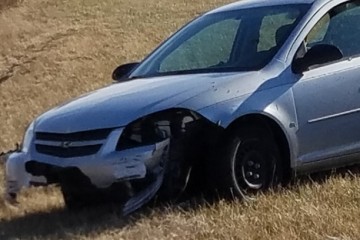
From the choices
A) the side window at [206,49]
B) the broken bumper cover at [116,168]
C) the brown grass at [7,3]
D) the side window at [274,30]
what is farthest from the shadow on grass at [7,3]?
the broken bumper cover at [116,168]

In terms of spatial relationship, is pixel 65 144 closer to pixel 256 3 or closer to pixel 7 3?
pixel 256 3

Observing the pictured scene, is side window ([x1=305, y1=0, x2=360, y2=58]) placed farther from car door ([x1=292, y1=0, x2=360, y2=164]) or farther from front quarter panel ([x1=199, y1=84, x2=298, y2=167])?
front quarter panel ([x1=199, y1=84, x2=298, y2=167])

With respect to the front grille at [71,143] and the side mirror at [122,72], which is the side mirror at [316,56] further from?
the side mirror at [122,72]

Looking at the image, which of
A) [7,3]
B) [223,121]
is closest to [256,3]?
[223,121]

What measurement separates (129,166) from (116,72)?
2299 mm

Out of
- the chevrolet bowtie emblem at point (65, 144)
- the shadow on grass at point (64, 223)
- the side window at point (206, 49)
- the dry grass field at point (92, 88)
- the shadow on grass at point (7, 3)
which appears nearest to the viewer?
the dry grass field at point (92, 88)

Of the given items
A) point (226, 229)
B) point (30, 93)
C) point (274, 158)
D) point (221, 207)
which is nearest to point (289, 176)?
point (274, 158)

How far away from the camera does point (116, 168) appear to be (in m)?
7.96

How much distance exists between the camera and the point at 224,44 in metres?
9.38

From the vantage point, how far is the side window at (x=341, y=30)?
9055 mm

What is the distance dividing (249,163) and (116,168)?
3.25ft

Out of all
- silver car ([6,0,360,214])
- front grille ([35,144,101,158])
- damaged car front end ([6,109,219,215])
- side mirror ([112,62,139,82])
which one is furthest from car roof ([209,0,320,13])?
front grille ([35,144,101,158])

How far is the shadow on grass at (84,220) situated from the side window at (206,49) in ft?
3.82

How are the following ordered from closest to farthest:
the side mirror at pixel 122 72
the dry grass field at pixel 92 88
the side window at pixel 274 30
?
the dry grass field at pixel 92 88 → the side window at pixel 274 30 → the side mirror at pixel 122 72
